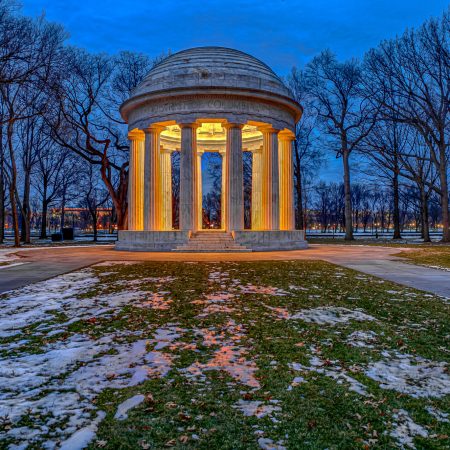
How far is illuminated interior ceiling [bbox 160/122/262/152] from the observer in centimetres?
3557

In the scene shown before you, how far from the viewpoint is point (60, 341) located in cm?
680

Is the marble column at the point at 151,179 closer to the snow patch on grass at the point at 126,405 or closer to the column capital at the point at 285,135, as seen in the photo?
the column capital at the point at 285,135

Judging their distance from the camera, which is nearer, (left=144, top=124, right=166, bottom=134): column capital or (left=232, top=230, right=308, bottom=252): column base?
(left=232, top=230, right=308, bottom=252): column base

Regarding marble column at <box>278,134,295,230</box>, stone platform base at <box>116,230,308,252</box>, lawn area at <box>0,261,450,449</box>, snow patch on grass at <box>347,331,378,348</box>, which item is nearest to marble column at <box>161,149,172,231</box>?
stone platform base at <box>116,230,308,252</box>

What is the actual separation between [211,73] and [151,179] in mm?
8803

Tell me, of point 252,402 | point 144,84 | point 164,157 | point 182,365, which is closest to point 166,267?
point 182,365

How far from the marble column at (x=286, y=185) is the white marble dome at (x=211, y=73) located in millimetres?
4585

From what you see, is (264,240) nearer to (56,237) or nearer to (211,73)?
(211,73)

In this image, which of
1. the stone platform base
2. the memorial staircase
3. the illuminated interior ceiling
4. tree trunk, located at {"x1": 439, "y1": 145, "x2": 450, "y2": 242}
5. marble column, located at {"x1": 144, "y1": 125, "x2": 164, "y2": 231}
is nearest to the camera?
the memorial staircase

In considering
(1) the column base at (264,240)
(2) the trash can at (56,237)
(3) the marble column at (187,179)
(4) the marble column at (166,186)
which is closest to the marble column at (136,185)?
(4) the marble column at (166,186)

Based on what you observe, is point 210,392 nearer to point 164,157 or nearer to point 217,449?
point 217,449

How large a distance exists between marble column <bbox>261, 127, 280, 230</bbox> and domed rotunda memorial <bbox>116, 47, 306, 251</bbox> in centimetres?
8

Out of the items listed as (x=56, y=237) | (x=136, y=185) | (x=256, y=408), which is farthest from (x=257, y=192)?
(x=256, y=408)

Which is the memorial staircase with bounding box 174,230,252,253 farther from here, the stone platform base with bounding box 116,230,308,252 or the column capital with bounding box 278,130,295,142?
the column capital with bounding box 278,130,295,142
